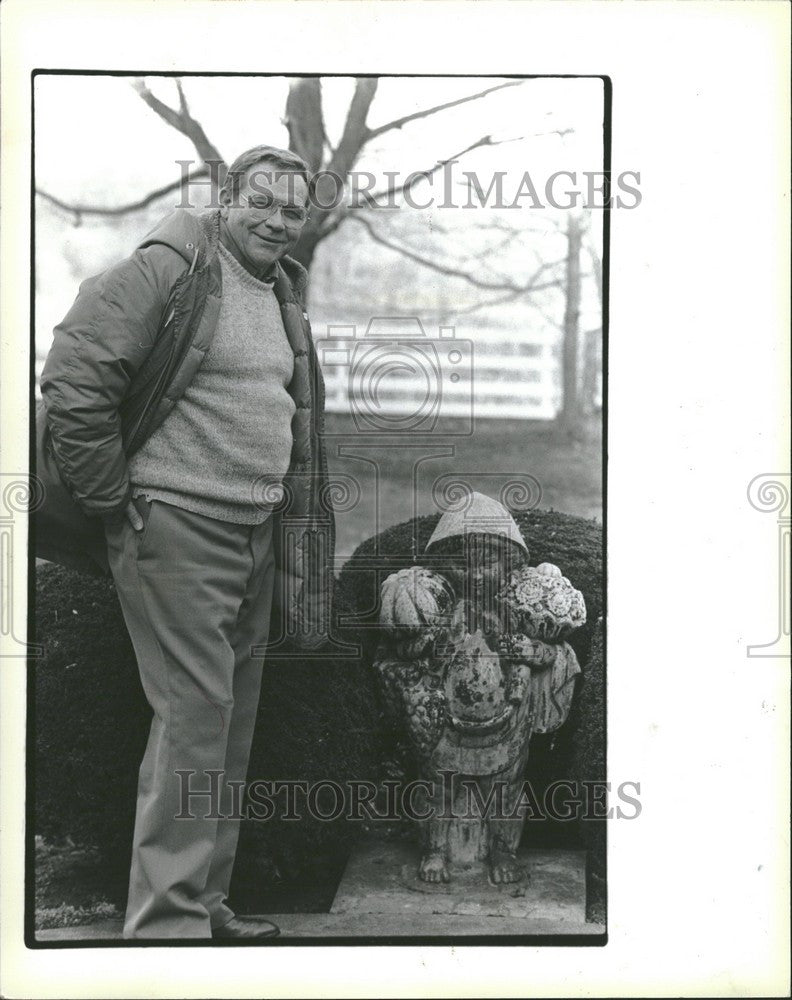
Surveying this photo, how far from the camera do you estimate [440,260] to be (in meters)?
5.21

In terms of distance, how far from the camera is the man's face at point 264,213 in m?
4.88

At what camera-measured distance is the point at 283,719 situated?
518cm

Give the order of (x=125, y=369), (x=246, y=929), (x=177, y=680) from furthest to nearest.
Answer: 1. (x=246, y=929)
2. (x=177, y=680)
3. (x=125, y=369)

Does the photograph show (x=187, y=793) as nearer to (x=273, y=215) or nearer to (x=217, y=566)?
(x=217, y=566)

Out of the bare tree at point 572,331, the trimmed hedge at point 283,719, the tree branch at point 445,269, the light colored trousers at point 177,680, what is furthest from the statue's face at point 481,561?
the tree branch at point 445,269

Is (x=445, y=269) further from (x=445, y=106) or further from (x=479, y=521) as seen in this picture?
(x=479, y=521)

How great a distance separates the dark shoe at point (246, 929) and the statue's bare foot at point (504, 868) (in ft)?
2.55

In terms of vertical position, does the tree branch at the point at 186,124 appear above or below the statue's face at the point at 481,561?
above

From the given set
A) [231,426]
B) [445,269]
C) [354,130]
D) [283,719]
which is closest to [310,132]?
[354,130]

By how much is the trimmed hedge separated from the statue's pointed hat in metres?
0.05

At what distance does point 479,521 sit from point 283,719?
3.23 feet

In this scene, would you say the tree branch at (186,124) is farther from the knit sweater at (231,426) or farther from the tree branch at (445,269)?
the tree branch at (445,269)

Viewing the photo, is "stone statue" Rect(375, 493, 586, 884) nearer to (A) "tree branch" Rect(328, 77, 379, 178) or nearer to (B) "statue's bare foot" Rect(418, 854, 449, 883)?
(B) "statue's bare foot" Rect(418, 854, 449, 883)

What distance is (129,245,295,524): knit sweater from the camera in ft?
15.8
